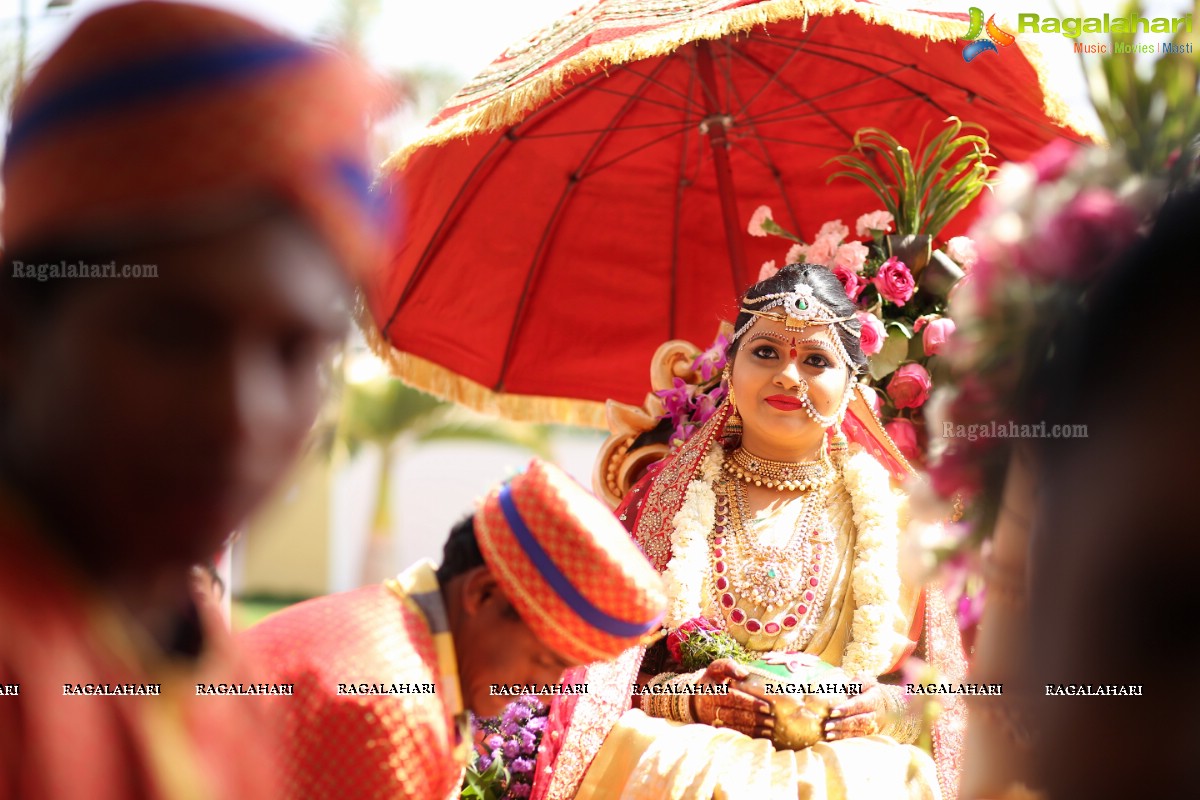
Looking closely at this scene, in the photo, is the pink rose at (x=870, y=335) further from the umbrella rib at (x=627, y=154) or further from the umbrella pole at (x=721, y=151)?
Answer: the umbrella rib at (x=627, y=154)

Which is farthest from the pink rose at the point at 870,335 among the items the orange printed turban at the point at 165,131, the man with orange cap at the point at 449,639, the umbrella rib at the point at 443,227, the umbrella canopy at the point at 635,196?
the orange printed turban at the point at 165,131

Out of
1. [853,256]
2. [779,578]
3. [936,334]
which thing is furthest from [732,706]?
[853,256]

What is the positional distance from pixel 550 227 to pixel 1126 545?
404 cm

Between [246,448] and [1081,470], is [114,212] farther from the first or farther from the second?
[1081,470]

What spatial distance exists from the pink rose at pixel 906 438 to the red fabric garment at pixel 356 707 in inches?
107

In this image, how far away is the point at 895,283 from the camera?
398 centimetres

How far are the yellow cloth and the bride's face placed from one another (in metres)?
0.91

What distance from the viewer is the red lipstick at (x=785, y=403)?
11.4ft

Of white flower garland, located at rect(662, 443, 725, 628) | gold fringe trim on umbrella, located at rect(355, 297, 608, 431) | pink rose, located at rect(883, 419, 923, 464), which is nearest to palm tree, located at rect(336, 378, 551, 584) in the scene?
gold fringe trim on umbrella, located at rect(355, 297, 608, 431)

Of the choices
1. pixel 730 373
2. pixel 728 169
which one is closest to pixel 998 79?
pixel 728 169

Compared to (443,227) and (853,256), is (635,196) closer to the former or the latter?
(443,227)

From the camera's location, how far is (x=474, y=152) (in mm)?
4652

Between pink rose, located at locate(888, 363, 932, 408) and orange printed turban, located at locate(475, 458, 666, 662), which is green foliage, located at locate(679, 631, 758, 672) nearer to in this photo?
pink rose, located at locate(888, 363, 932, 408)

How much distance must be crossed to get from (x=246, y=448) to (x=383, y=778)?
0.72 meters
